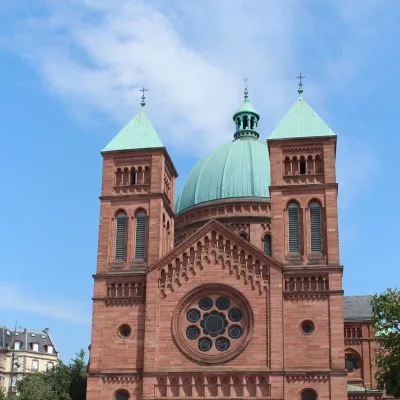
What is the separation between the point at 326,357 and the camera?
3931cm

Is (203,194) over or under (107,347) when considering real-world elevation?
over

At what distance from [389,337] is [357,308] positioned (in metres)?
22.5

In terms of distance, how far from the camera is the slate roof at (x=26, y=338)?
81812mm

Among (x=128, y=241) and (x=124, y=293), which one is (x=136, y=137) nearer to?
(x=128, y=241)

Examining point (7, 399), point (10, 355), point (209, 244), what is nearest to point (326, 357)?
point (209, 244)

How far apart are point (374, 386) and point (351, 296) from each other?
30.7ft

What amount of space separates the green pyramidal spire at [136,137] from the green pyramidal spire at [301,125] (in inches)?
301

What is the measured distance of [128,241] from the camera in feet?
146

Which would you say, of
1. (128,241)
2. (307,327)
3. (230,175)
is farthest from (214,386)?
(230,175)

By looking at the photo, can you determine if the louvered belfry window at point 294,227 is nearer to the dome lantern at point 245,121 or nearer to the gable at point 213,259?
the gable at point 213,259

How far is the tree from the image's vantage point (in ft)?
108

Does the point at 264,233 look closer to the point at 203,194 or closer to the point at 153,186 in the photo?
the point at 203,194

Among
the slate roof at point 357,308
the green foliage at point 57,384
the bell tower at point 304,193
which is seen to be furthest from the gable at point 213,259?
the slate roof at point 357,308

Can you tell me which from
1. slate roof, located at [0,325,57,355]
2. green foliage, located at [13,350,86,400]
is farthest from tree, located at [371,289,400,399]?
slate roof, located at [0,325,57,355]
